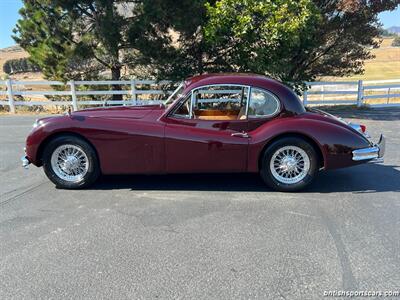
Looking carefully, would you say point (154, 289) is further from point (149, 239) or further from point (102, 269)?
point (149, 239)

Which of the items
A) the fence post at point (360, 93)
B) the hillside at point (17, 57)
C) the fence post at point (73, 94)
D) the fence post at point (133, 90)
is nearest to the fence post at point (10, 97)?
the hillside at point (17, 57)

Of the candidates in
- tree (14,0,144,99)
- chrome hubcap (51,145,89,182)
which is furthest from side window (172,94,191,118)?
tree (14,0,144,99)

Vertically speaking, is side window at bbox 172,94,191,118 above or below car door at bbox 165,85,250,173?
above

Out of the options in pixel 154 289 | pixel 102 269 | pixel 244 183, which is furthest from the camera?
pixel 244 183

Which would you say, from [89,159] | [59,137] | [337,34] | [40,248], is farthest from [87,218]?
[337,34]

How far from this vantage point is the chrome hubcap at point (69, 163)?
520 cm

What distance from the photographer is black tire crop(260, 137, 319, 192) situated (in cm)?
504

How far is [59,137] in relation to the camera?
203 inches

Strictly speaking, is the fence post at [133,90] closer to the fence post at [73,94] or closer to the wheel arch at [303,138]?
the fence post at [73,94]

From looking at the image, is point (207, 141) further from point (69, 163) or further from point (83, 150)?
point (69, 163)

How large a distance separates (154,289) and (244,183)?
2.80 metres

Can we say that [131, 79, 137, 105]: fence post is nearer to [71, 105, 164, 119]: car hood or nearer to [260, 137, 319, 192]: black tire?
[71, 105, 164, 119]: car hood

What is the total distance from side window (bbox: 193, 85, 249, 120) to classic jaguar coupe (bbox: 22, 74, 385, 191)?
21mm

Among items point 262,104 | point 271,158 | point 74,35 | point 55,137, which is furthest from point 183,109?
point 74,35
